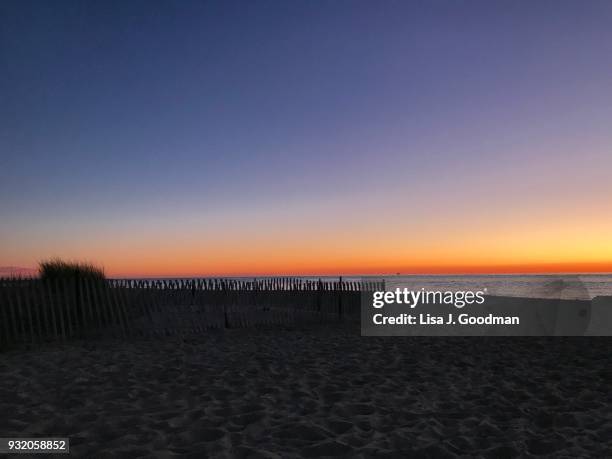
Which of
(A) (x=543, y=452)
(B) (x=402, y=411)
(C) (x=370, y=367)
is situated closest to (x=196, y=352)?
(C) (x=370, y=367)

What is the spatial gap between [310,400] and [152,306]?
848 cm

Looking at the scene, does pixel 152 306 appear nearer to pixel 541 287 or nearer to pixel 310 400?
pixel 310 400

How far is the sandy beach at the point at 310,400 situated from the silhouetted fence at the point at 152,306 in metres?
1.40

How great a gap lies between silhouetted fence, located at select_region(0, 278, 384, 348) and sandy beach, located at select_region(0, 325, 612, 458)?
140cm

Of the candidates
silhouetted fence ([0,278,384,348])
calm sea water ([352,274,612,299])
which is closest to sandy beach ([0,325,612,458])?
silhouetted fence ([0,278,384,348])

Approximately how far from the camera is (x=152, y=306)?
13.2 m

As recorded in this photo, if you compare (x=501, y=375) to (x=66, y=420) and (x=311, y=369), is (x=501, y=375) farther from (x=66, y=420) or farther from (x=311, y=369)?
(x=66, y=420)

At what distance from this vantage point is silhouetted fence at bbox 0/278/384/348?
10.9m

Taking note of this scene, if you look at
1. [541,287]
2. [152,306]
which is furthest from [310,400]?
[541,287]

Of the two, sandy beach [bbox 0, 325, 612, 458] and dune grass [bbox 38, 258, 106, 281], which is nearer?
sandy beach [bbox 0, 325, 612, 458]

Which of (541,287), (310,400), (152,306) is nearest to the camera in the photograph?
(310,400)

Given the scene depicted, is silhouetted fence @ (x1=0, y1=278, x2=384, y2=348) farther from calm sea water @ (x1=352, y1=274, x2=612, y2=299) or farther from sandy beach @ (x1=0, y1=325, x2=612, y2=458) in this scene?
calm sea water @ (x1=352, y1=274, x2=612, y2=299)

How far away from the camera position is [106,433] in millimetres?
4715

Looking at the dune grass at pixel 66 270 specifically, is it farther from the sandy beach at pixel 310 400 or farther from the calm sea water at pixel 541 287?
the calm sea water at pixel 541 287
